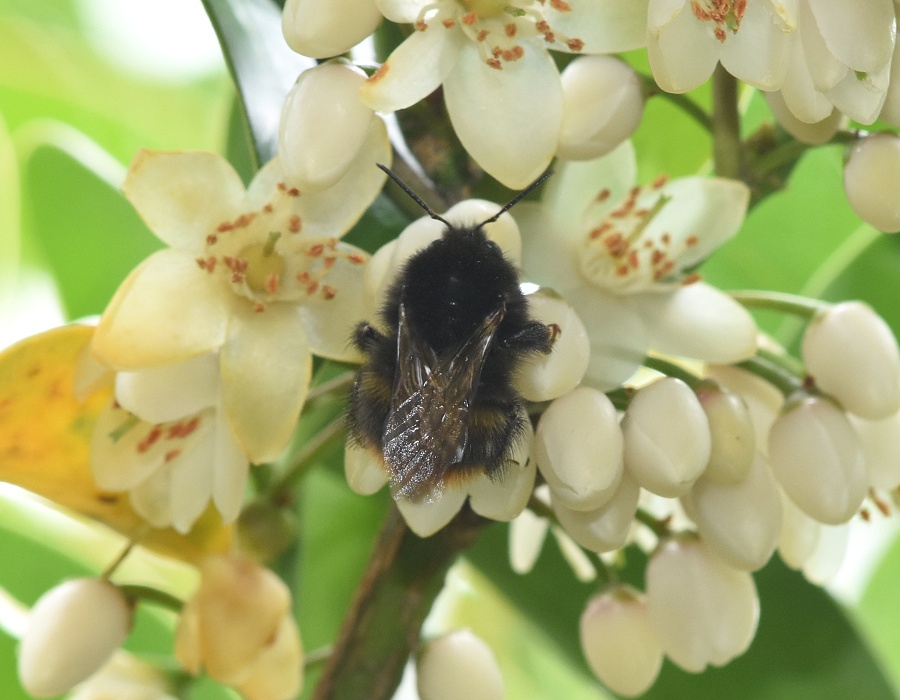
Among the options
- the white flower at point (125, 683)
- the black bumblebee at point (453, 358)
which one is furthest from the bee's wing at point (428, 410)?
the white flower at point (125, 683)

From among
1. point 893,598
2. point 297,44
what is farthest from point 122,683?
point 893,598

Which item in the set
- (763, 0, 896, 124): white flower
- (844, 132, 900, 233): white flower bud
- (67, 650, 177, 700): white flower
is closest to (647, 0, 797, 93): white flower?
(763, 0, 896, 124): white flower

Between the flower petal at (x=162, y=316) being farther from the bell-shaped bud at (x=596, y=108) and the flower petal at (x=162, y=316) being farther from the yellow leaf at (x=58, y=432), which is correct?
the bell-shaped bud at (x=596, y=108)

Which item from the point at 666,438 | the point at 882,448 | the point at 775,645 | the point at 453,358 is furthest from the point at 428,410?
the point at 775,645

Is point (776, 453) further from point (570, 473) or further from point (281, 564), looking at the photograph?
point (281, 564)

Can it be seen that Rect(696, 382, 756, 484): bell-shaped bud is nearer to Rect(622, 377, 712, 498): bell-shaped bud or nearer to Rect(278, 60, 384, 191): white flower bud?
Rect(622, 377, 712, 498): bell-shaped bud

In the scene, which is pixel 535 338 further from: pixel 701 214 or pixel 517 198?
pixel 701 214
